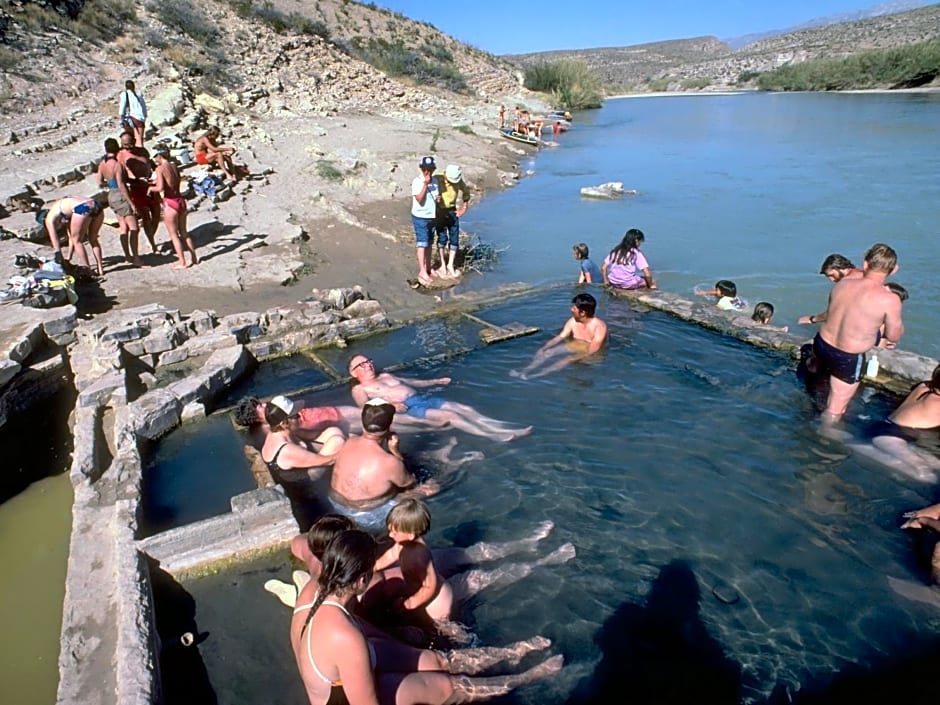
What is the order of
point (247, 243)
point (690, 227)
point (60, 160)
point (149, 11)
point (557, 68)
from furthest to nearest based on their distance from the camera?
point (557, 68), point (149, 11), point (690, 227), point (60, 160), point (247, 243)

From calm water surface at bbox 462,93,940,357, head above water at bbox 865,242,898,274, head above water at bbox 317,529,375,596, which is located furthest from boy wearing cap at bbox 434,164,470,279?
head above water at bbox 317,529,375,596

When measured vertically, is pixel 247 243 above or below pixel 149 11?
below

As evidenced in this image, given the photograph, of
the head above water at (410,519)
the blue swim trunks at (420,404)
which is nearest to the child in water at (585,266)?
the blue swim trunks at (420,404)

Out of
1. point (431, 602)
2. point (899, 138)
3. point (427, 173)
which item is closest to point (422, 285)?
point (427, 173)

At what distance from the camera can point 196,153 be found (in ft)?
45.7

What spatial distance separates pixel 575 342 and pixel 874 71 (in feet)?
216

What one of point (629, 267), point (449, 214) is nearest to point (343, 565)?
point (629, 267)

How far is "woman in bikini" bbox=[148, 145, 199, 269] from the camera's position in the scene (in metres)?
8.78

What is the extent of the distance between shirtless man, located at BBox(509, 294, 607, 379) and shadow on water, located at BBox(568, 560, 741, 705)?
3.37 m

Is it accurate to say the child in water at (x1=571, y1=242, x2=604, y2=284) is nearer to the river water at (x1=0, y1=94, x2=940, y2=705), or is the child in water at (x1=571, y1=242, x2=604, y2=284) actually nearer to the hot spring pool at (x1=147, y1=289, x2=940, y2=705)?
the river water at (x1=0, y1=94, x2=940, y2=705)

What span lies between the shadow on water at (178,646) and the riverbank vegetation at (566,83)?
56462 mm

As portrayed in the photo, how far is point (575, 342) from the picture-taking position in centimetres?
734

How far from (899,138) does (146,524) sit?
1281 inches

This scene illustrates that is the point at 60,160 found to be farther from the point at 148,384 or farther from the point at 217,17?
the point at 217,17
